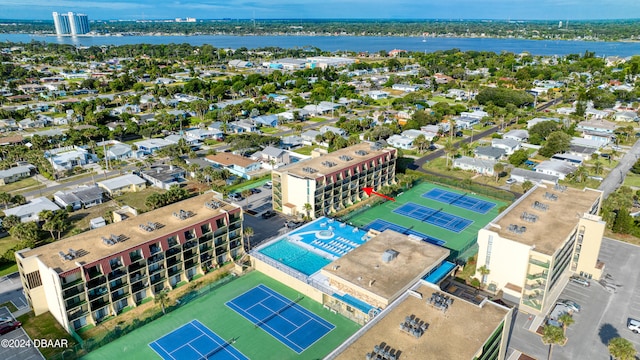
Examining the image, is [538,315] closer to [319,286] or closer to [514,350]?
[514,350]

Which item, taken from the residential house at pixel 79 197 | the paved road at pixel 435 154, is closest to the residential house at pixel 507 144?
the paved road at pixel 435 154

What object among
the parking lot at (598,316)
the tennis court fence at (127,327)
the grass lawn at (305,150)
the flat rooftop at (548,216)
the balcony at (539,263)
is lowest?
the parking lot at (598,316)

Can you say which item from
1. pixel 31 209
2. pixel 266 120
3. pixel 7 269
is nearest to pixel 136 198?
pixel 31 209

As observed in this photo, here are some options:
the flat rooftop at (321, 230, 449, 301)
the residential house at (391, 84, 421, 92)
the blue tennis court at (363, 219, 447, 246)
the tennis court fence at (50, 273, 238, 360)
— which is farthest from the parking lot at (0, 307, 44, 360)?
the residential house at (391, 84, 421, 92)

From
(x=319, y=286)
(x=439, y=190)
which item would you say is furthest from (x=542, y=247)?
(x=439, y=190)

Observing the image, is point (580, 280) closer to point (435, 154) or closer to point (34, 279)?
point (435, 154)

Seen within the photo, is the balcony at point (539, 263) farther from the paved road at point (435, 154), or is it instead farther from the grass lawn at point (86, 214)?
the grass lawn at point (86, 214)

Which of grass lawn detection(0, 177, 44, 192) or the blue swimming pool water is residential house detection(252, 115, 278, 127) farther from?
the blue swimming pool water
